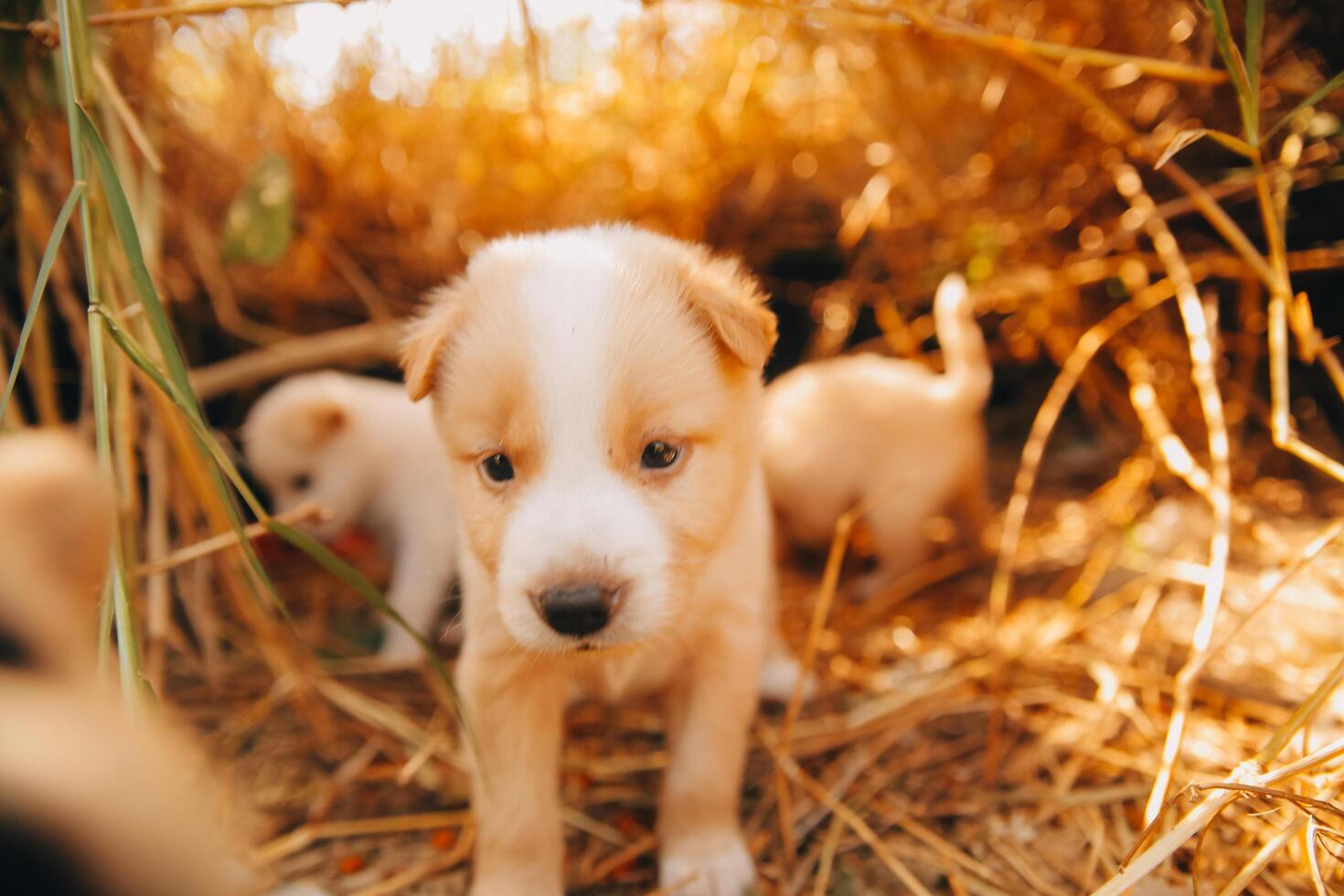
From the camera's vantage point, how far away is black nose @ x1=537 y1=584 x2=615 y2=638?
1538 mm

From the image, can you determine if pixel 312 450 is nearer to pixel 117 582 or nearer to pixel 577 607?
pixel 117 582

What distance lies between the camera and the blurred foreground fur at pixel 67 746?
30.2 inches

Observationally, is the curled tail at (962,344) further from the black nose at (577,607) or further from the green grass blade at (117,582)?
the green grass blade at (117,582)

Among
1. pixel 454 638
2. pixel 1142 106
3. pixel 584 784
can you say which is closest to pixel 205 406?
pixel 454 638

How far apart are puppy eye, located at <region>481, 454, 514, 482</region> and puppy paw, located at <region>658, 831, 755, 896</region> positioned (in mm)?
940

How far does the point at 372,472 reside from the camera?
3426mm

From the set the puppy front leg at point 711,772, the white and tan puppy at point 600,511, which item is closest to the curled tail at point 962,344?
the white and tan puppy at point 600,511

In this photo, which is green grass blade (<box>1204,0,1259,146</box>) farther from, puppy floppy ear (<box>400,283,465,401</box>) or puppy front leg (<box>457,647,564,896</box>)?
puppy front leg (<box>457,647,564,896</box>)

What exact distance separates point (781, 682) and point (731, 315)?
1.41 metres

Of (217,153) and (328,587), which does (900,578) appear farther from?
(217,153)

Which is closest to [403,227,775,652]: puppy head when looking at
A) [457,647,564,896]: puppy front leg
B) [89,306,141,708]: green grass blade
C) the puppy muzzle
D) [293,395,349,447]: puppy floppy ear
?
the puppy muzzle

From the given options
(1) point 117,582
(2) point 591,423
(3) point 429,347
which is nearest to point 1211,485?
(2) point 591,423

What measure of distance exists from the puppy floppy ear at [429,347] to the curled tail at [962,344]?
1.87m

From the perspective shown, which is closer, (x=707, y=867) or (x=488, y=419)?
(x=488, y=419)
